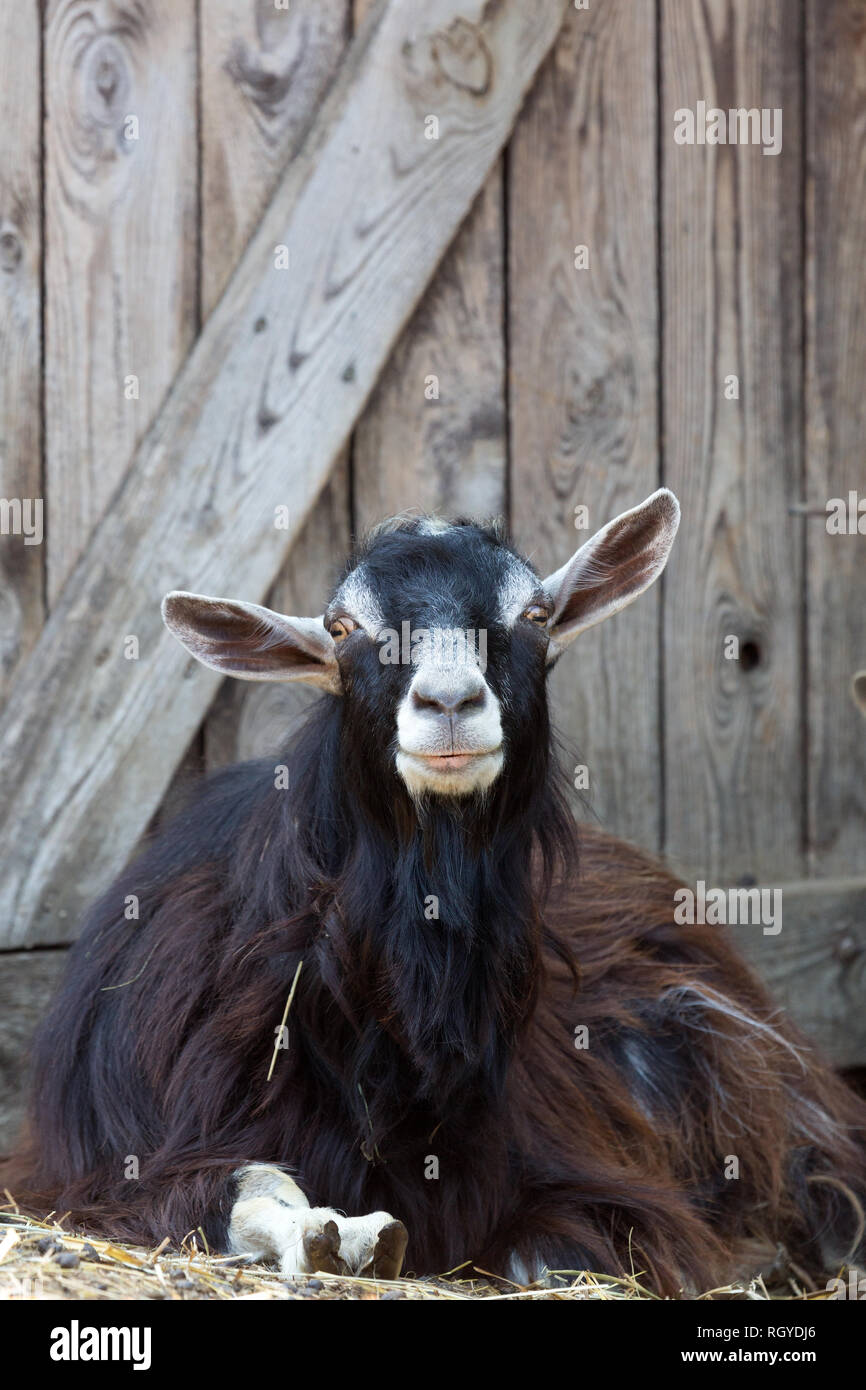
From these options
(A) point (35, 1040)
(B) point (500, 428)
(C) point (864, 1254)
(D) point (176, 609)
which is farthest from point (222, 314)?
(C) point (864, 1254)

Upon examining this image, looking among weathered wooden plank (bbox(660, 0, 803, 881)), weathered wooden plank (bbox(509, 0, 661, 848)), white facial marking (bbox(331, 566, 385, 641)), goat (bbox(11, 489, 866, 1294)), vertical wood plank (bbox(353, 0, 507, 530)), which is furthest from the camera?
weathered wooden plank (bbox(660, 0, 803, 881))

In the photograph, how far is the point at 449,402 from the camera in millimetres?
5648

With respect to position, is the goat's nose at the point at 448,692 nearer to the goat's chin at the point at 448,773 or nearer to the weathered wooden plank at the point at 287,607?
the goat's chin at the point at 448,773

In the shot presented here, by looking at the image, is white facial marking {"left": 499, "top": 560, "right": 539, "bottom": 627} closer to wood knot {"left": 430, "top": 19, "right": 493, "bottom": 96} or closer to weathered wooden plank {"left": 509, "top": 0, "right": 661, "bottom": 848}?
weathered wooden plank {"left": 509, "top": 0, "right": 661, "bottom": 848}

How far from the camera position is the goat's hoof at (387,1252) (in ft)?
11.8

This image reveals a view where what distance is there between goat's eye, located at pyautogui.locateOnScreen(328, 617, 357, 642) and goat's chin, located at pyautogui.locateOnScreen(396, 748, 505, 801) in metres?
0.42

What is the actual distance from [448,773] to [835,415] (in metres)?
3.04

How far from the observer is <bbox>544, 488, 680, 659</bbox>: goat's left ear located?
4.34 metres

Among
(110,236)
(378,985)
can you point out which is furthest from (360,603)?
(110,236)

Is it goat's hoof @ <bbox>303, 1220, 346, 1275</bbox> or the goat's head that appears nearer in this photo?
goat's hoof @ <bbox>303, 1220, 346, 1275</bbox>

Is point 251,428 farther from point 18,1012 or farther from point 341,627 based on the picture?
point 18,1012

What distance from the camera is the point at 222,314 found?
5250 millimetres

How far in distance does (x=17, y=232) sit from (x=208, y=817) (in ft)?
6.32

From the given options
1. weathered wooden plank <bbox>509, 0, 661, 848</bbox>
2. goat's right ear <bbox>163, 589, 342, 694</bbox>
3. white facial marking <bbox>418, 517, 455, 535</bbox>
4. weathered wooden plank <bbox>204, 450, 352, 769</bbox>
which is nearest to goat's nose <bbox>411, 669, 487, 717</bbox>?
goat's right ear <bbox>163, 589, 342, 694</bbox>
